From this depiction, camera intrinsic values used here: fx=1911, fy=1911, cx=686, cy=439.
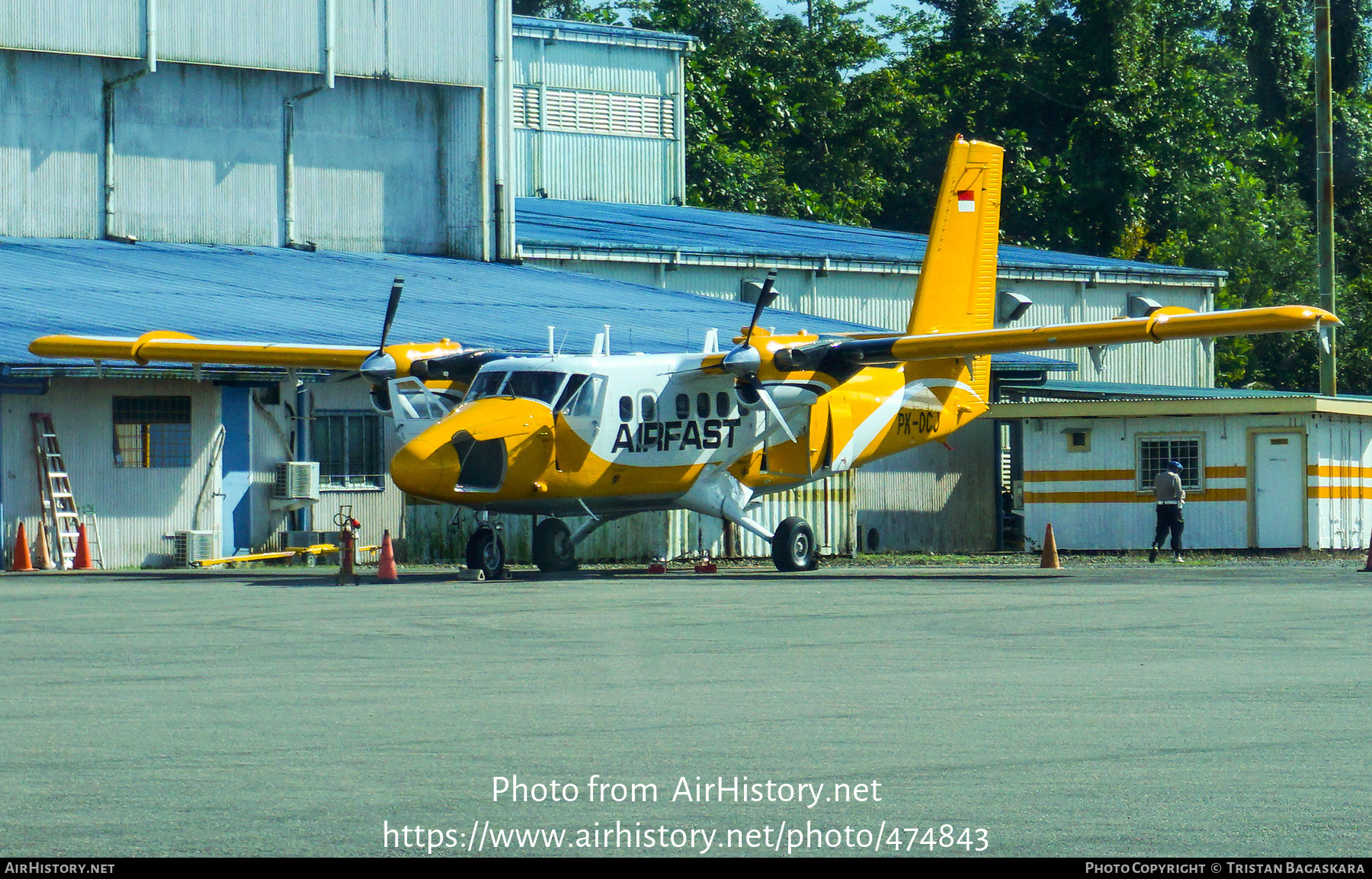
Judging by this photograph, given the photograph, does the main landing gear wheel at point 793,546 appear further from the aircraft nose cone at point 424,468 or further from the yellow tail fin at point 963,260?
the aircraft nose cone at point 424,468

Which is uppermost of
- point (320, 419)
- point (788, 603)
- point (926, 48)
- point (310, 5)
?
point (926, 48)

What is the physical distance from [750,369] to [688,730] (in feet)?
49.5

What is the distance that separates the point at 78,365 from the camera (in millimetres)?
26172

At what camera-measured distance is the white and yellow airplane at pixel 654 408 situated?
23.4 m

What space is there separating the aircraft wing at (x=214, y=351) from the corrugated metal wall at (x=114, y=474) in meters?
1.15

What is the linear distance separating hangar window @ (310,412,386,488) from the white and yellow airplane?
287cm

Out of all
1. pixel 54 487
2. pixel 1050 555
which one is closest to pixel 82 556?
pixel 54 487

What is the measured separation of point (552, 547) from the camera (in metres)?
25.6

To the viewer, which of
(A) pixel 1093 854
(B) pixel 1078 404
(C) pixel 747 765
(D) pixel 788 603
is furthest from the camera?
(B) pixel 1078 404

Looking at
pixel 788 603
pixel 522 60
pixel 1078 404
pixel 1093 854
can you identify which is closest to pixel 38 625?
pixel 788 603

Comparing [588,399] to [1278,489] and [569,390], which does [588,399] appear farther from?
[1278,489]

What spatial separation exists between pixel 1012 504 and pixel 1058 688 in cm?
2595

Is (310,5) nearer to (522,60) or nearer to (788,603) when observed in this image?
(522,60)

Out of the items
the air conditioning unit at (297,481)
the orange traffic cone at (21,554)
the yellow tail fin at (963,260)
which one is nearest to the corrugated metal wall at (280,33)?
the air conditioning unit at (297,481)
